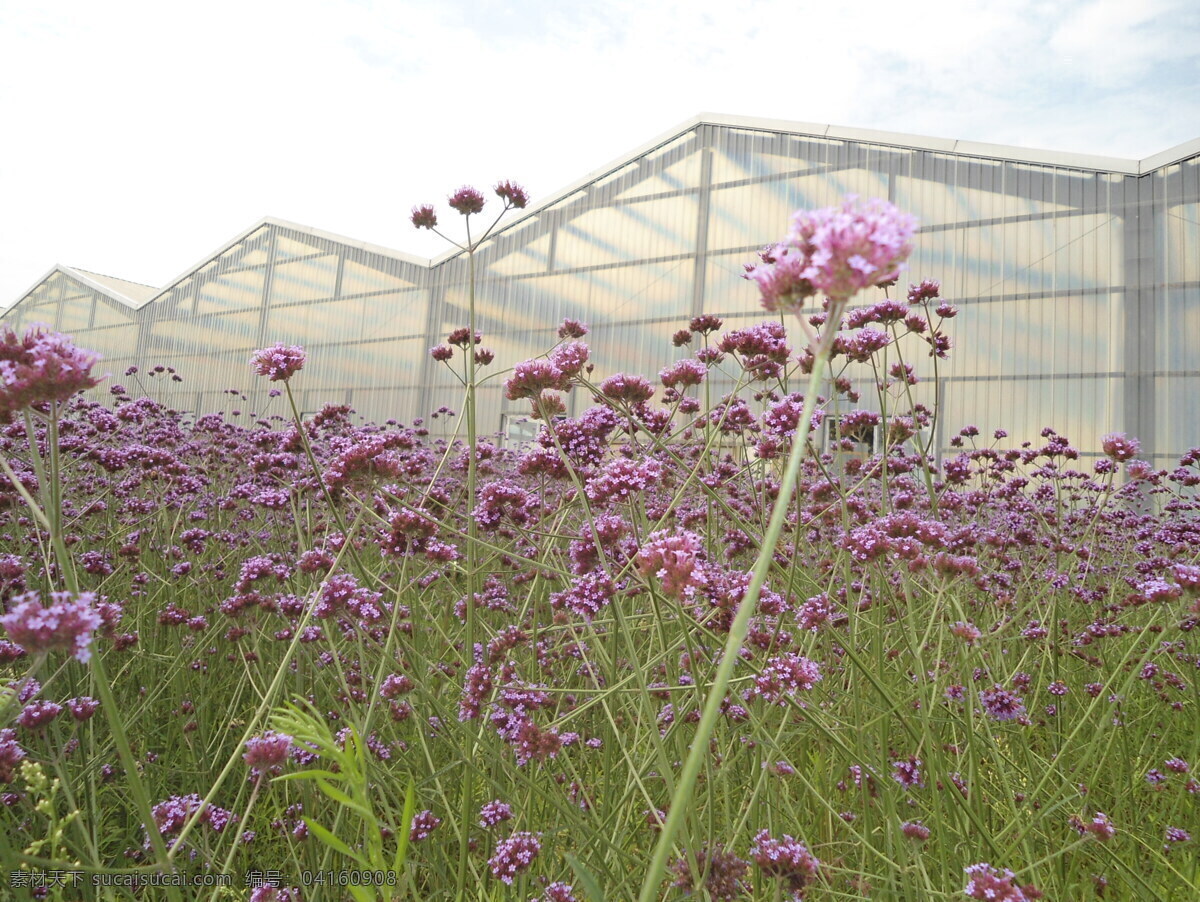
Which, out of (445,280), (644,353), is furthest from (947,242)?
(445,280)

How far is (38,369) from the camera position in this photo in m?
0.90

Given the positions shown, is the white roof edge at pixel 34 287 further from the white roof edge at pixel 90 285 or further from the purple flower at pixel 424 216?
the purple flower at pixel 424 216

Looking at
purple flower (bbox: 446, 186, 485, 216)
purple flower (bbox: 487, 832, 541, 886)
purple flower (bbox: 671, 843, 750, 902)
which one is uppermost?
purple flower (bbox: 446, 186, 485, 216)

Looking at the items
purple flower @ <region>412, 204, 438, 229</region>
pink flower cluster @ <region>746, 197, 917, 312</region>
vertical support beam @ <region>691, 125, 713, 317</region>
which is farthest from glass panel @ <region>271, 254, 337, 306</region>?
pink flower cluster @ <region>746, 197, 917, 312</region>

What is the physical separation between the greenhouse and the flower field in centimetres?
668

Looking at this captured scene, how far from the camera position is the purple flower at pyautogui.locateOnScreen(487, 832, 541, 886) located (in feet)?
4.28

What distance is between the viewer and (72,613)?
2.48 feet

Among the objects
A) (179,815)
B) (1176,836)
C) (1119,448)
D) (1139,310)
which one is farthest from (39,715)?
(1139,310)

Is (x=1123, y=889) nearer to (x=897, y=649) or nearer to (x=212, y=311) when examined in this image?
(x=897, y=649)

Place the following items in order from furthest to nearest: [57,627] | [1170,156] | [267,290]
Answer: [267,290]
[1170,156]
[57,627]

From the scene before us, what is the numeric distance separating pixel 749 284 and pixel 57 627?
591 inches

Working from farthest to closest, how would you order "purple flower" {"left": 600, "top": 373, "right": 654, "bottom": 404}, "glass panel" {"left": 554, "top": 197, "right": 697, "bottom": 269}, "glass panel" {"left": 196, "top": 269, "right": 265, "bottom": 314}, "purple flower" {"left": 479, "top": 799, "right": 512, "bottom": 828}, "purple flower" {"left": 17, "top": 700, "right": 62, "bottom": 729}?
"glass panel" {"left": 196, "top": 269, "right": 265, "bottom": 314} < "glass panel" {"left": 554, "top": 197, "right": 697, "bottom": 269} < "purple flower" {"left": 600, "top": 373, "right": 654, "bottom": 404} < "purple flower" {"left": 479, "top": 799, "right": 512, "bottom": 828} < "purple flower" {"left": 17, "top": 700, "right": 62, "bottom": 729}

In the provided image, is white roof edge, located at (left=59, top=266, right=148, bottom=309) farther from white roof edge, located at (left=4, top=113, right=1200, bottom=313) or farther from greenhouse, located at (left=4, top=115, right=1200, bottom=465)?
white roof edge, located at (left=4, top=113, right=1200, bottom=313)

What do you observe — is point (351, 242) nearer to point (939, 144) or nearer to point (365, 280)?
point (365, 280)
